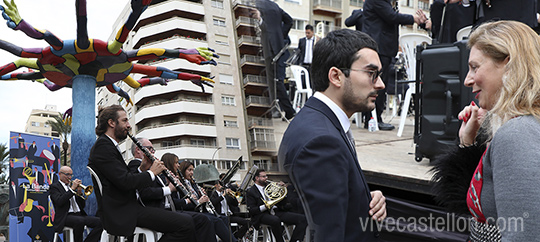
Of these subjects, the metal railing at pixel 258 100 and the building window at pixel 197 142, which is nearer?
the metal railing at pixel 258 100

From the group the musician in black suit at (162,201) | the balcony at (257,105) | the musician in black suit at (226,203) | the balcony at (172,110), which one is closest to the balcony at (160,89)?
the balcony at (172,110)

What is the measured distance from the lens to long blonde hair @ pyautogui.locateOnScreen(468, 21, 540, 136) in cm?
96

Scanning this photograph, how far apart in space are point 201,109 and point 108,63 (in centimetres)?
147

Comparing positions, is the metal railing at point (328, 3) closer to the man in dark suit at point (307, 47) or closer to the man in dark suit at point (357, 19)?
the man in dark suit at point (307, 47)

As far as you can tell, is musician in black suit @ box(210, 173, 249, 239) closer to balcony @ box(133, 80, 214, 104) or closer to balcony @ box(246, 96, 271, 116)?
balcony @ box(133, 80, 214, 104)

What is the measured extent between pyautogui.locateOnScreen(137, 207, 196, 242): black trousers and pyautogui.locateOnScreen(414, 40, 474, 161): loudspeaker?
1.54 metres

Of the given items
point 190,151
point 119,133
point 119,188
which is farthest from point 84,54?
point 119,188

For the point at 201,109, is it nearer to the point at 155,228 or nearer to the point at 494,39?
the point at 155,228

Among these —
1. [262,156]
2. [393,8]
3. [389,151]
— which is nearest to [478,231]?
[262,156]

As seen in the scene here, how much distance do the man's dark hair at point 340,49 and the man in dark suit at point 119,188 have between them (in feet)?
6.46

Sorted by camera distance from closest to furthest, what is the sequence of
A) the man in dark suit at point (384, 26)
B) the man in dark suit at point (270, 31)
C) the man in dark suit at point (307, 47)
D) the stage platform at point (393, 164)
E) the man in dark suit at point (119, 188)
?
the man in dark suit at point (270, 31)
the stage platform at point (393, 164)
the man in dark suit at point (119, 188)
the man in dark suit at point (384, 26)
the man in dark suit at point (307, 47)

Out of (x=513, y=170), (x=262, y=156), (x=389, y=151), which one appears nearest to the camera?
(x=513, y=170)

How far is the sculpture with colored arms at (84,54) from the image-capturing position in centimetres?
618

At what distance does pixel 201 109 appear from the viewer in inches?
268
